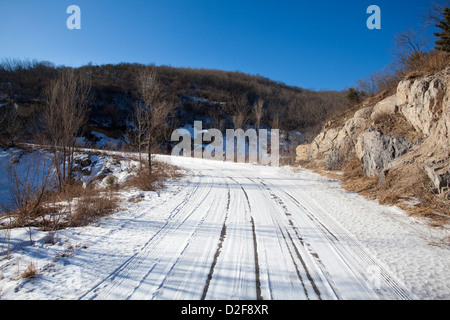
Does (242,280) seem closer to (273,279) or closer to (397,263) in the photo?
(273,279)

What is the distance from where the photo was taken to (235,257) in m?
3.08

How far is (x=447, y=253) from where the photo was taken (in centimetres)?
324

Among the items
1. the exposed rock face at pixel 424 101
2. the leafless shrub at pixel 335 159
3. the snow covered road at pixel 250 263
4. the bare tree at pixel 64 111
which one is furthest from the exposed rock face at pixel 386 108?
the bare tree at pixel 64 111

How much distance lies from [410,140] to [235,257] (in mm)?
8308

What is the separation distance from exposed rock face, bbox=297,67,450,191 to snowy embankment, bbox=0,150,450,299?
234 cm

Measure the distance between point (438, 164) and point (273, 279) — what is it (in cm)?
607

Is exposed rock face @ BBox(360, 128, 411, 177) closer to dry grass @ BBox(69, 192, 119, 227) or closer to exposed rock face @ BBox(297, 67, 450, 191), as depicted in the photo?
exposed rock face @ BBox(297, 67, 450, 191)

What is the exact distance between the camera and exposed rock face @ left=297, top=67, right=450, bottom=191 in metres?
5.66

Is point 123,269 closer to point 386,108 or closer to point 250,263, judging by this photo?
point 250,263

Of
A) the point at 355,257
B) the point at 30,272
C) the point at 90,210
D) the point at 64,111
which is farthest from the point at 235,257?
the point at 64,111

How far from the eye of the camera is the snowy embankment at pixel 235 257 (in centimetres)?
236
